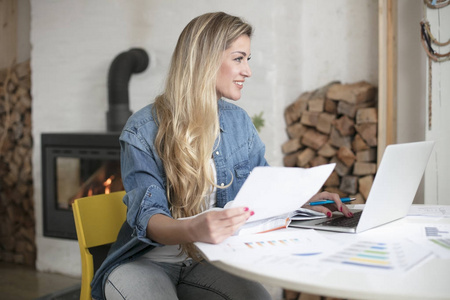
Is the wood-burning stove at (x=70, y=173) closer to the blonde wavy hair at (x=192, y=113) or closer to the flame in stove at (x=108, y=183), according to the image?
the flame in stove at (x=108, y=183)

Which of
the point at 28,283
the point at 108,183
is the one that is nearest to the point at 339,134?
the point at 108,183

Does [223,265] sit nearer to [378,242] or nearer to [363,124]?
[378,242]

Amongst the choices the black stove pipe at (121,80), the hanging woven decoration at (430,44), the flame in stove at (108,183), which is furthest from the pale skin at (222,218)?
the flame in stove at (108,183)

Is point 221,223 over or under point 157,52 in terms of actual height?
under

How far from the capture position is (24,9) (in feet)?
12.4

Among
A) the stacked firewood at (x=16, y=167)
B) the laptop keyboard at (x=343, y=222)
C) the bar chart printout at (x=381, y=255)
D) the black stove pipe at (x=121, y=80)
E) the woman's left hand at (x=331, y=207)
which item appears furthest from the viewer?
the stacked firewood at (x=16, y=167)

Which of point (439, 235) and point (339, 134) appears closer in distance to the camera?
point (439, 235)

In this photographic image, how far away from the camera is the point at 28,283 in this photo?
10.8 ft

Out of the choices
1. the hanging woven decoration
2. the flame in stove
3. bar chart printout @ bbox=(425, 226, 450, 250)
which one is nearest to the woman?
bar chart printout @ bbox=(425, 226, 450, 250)

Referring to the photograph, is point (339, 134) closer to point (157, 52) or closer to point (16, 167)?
point (157, 52)

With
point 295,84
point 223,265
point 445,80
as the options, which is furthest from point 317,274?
point 295,84

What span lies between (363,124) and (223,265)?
A: 174 cm

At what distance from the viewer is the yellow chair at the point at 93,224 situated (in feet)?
4.91

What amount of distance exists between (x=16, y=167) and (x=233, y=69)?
2.60 meters
